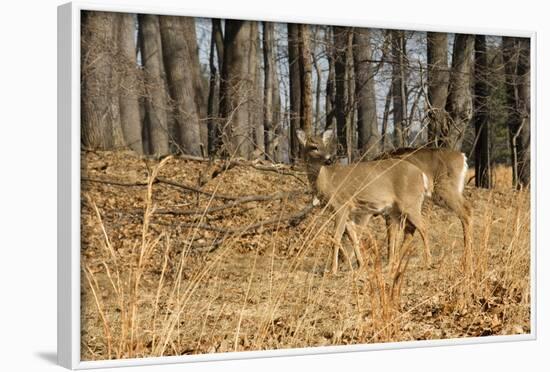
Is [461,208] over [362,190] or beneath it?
beneath

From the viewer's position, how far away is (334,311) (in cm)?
867

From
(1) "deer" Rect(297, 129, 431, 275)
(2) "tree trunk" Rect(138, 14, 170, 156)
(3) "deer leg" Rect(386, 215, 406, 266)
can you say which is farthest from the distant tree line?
(3) "deer leg" Rect(386, 215, 406, 266)

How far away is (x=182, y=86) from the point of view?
822 cm

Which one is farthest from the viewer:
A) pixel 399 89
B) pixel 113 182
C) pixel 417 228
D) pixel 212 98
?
pixel 417 228

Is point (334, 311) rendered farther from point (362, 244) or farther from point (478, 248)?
point (478, 248)

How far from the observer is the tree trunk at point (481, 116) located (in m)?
9.28

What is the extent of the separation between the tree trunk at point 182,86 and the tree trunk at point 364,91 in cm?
120

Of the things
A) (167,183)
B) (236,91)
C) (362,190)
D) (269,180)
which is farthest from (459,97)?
(167,183)

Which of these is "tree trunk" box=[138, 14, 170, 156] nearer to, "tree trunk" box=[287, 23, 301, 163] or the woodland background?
the woodland background

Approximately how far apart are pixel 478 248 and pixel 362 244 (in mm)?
1025

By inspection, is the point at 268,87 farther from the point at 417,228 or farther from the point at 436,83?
the point at 417,228

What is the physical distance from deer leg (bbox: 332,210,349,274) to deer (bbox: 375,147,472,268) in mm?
647

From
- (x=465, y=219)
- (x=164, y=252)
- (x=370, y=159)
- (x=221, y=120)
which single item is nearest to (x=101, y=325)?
(x=164, y=252)

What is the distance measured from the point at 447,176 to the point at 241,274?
1.83 m
